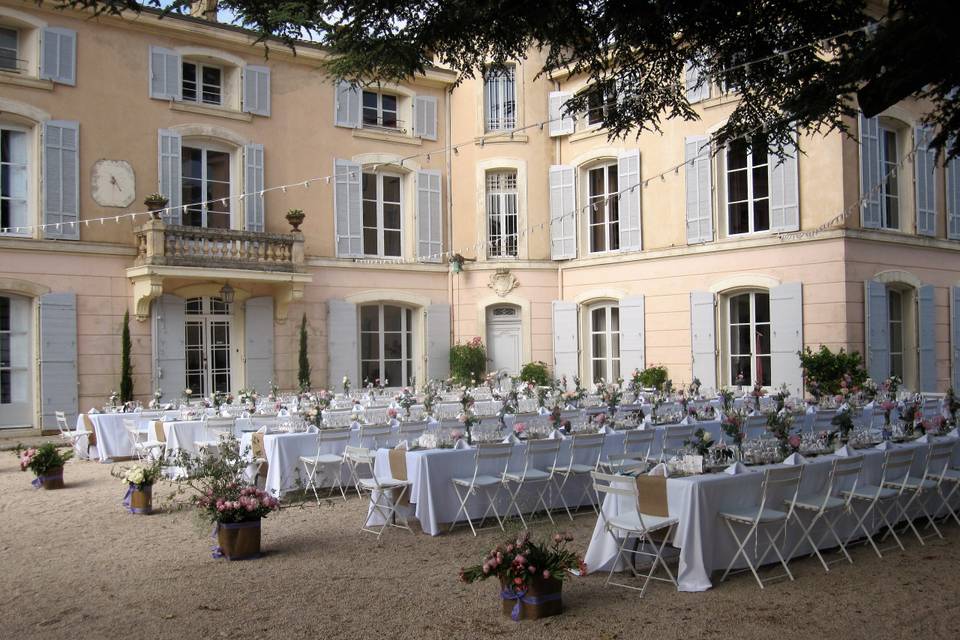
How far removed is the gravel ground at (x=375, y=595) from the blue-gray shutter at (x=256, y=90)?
10658 millimetres

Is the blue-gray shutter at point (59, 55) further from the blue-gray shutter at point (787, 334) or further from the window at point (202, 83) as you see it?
the blue-gray shutter at point (787, 334)

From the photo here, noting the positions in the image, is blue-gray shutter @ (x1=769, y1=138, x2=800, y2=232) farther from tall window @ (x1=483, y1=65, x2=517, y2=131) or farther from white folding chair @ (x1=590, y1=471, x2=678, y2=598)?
white folding chair @ (x1=590, y1=471, x2=678, y2=598)

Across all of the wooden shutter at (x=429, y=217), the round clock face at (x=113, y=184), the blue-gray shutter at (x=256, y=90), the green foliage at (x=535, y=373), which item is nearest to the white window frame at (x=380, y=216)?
the wooden shutter at (x=429, y=217)

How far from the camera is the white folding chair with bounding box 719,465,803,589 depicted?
5.70 meters

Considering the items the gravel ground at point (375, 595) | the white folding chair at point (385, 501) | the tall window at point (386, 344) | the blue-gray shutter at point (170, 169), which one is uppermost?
the blue-gray shutter at point (170, 169)

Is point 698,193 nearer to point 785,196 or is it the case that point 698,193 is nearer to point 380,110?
point 785,196

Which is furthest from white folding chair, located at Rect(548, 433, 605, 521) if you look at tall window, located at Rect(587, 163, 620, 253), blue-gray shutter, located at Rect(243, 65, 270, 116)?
blue-gray shutter, located at Rect(243, 65, 270, 116)

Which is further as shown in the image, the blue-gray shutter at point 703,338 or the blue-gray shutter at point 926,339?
the blue-gray shutter at point 703,338

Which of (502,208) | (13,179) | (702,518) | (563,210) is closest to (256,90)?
(13,179)

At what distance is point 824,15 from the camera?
21.8 ft

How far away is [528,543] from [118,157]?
41.1 feet

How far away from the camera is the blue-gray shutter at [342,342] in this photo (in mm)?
17125

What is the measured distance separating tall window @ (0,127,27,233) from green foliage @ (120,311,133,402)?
226 centimetres

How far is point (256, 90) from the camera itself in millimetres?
16641
